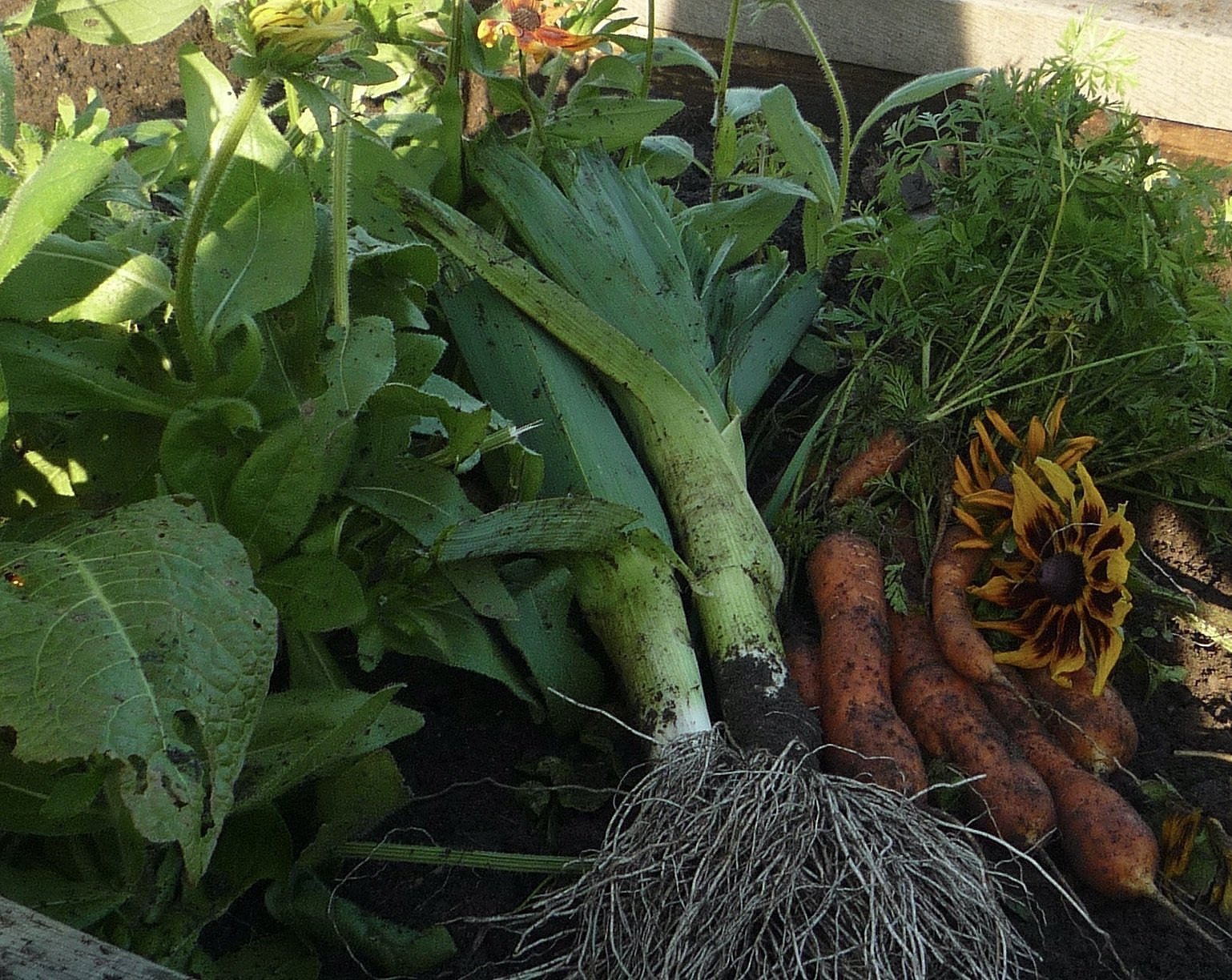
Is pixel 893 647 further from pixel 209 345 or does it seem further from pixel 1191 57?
pixel 1191 57

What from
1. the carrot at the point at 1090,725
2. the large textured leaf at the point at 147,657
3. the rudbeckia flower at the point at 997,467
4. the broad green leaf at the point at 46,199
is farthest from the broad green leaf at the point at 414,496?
the carrot at the point at 1090,725

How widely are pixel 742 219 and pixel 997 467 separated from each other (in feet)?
2.13

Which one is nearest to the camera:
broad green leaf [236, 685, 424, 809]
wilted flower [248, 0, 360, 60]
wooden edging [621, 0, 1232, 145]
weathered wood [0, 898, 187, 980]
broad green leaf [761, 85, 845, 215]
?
weathered wood [0, 898, 187, 980]

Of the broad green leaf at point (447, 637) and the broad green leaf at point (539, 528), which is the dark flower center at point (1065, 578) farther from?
the broad green leaf at point (447, 637)

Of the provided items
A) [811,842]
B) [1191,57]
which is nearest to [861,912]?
[811,842]

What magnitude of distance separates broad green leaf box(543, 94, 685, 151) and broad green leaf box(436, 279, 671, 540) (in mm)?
296

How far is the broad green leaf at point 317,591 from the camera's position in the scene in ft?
3.84

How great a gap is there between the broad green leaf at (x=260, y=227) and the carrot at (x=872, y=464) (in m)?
0.91

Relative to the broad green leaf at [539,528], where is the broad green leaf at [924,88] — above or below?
above

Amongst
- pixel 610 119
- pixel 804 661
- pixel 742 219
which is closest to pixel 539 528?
pixel 804 661

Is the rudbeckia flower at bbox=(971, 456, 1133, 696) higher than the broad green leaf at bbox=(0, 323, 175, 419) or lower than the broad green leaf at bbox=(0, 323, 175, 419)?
lower

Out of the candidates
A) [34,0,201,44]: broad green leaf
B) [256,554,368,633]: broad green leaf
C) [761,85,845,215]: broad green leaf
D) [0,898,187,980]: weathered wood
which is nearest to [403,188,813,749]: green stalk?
[34,0,201,44]: broad green leaf

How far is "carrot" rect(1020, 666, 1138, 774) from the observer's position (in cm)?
152

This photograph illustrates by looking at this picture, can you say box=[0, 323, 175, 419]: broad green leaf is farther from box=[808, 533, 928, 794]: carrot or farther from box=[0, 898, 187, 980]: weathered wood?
box=[808, 533, 928, 794]: carrot
